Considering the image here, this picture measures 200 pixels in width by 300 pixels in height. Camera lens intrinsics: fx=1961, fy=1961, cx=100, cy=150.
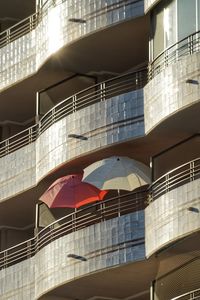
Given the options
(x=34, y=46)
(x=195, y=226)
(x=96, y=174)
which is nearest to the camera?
(x=195, y=226)

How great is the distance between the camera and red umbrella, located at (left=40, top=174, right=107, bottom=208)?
1978 inches

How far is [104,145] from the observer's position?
163 ft

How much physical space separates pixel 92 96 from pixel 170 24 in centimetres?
464

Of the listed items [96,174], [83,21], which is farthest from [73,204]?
[83,21]

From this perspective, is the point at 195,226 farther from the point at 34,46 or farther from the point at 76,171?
the point at 34,46

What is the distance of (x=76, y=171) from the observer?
170ft

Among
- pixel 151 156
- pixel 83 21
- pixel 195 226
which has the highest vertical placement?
pixel 83 21

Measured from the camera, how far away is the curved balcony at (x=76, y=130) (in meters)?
49.2

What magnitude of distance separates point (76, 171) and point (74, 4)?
4.42 meters

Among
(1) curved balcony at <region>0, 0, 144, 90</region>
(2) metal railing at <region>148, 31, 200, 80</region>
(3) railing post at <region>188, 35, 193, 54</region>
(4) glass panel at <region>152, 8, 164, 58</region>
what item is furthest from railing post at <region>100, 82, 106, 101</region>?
(3) railing post at <region>188, 35, 193, 54</region>

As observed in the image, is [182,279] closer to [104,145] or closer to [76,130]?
[104,145]

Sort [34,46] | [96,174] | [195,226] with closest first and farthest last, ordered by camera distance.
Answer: [195,226] < [96,174] < [34,46]

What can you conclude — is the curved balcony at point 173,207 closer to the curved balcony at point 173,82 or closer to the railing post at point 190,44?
the curved balcony at point 173,82

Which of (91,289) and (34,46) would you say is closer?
(91,289)
